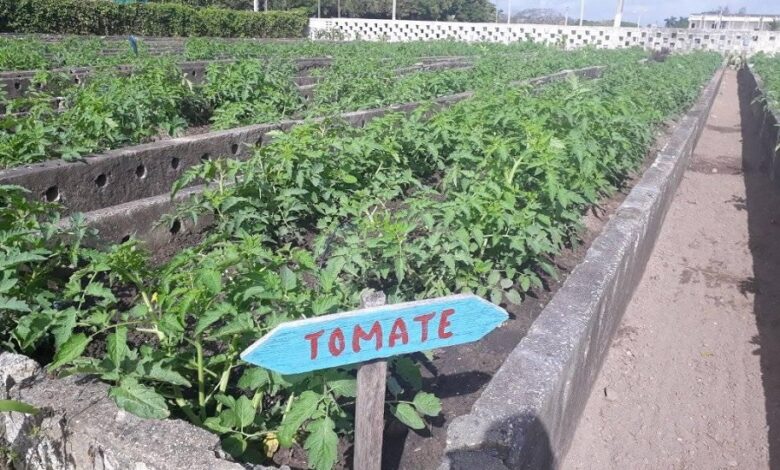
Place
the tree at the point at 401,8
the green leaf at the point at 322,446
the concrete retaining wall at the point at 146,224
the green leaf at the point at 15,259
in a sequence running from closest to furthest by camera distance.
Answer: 1. the green leaf at the point at 322,446
2. the green leaf at the point at 15,259
3. the concrete retaining wall at the point at 146,224
4. the tree at the point at 401,8

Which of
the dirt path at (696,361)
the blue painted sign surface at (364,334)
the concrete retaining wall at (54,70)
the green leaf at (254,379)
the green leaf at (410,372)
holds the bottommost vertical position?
the dirt path at (696,361)

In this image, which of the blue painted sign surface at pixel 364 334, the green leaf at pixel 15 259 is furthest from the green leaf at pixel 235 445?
the green leaf at pixel 15 259

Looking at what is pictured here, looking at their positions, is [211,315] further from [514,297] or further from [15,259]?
[514,297]

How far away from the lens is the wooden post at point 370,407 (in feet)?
5.13

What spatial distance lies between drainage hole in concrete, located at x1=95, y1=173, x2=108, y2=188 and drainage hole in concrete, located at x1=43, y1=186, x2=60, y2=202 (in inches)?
12.0

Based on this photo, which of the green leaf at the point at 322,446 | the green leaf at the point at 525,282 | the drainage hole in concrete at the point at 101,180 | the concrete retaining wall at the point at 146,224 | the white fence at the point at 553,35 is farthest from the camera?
the white fence at the point at 553,35

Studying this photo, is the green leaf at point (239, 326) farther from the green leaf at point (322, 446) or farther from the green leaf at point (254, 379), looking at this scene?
the green leaf at point (322, 446)

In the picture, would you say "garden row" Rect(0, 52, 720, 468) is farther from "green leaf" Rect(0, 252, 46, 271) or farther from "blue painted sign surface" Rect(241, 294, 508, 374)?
"blue painted sign surface" Rect(241, 294, 508, 374)

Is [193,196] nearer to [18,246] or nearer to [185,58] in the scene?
[18,246]

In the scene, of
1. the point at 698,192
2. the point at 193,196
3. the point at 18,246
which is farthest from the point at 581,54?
the point at 18,246

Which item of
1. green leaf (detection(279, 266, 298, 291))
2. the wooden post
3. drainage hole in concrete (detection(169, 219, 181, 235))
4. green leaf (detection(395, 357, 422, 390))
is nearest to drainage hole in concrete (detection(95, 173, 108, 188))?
drainage hole in concrete (detection(169, 219, 181, 235))

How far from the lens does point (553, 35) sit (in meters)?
27.1

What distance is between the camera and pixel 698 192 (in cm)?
818

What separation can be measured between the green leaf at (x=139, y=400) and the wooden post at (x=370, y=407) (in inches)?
21.7
